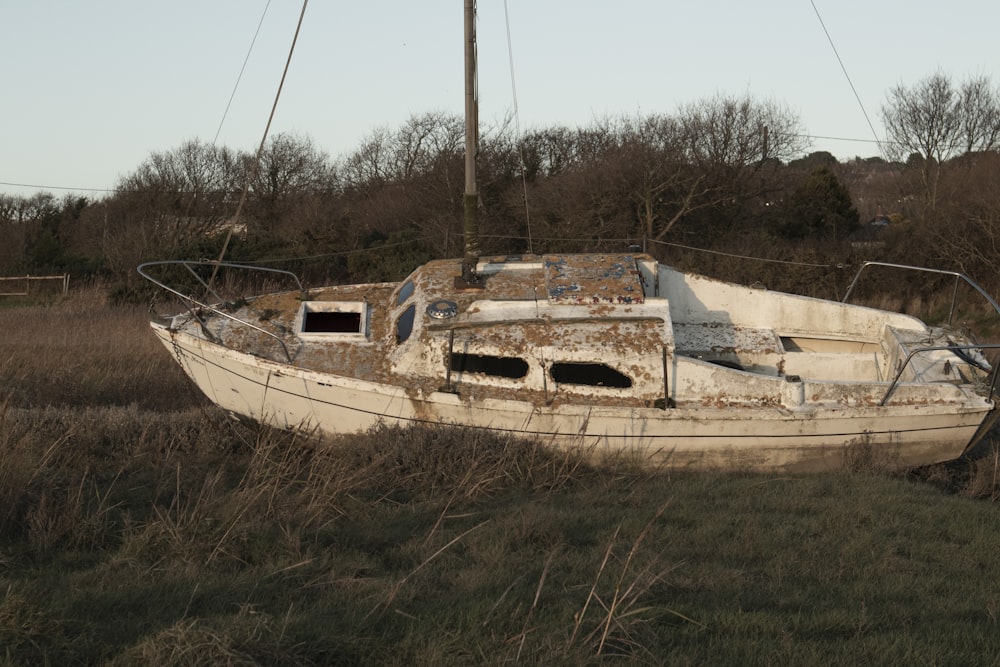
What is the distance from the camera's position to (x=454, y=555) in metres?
6.50

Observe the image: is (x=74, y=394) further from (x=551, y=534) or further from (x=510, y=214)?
(x=510, y=214)

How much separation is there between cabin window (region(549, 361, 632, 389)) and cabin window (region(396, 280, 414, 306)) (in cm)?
220

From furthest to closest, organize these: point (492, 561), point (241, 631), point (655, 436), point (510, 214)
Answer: point (510, 214) → point (655, 436) → point (492, 561) → point (241, 631)

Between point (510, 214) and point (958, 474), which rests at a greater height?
point (510, 214)

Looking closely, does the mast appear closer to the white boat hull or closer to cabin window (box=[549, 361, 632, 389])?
cabin window (box=[549, 361, 632, 389])

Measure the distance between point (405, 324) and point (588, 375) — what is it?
215cm

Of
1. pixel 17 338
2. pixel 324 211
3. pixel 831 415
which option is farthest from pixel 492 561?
pixel 324 211

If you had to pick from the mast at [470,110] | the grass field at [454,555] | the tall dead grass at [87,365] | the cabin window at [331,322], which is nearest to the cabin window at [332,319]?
the cabin window at [331,322]

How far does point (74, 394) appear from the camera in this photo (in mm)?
12836

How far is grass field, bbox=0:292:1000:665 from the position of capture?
4945mm

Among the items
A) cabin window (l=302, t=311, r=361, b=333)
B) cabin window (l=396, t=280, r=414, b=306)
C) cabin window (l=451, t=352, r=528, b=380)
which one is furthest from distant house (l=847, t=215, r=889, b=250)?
cabin window (l=451, t=352, r=528, b=380)

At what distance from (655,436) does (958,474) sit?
3.49 m

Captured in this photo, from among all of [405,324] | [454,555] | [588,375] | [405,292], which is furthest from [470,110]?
[454,555]

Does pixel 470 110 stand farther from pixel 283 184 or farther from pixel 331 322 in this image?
pixel 283 184
